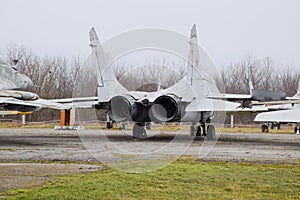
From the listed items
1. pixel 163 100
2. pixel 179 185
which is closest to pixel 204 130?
pixel 163 100

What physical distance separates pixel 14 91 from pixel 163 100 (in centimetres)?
608

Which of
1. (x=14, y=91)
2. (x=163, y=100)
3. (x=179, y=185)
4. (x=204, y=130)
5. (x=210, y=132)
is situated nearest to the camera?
(x=179, y=185)

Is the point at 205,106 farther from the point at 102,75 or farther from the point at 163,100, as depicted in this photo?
the point at 102,75

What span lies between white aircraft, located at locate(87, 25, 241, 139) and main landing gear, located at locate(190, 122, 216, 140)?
0.44m

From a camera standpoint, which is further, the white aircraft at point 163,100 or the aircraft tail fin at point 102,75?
the white aircraft at point 163,100

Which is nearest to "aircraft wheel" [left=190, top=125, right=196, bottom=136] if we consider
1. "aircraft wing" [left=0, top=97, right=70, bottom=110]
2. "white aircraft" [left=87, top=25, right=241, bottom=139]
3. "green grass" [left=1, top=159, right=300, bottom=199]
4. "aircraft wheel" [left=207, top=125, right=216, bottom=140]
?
"aircraft wheel" [left=207, top=125, right=216, bottom=140]

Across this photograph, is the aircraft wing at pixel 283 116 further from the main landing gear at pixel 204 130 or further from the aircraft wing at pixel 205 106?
the main landing gear at pixel 204 130

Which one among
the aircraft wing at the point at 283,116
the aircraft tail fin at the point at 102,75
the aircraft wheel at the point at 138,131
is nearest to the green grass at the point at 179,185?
the aircraft wing at the point at 283,116

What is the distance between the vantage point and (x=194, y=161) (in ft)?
37.3

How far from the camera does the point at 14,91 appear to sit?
17281 millimetres

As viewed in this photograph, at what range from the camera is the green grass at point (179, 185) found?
6734mm

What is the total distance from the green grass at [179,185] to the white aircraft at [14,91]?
27.7 feet

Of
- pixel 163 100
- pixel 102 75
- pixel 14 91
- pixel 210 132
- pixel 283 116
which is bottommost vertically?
pixel 210 132

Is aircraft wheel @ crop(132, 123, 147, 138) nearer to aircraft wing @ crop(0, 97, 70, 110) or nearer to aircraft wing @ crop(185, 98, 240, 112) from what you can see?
aircraft wing @ crop(185, 98, 240, 112)
